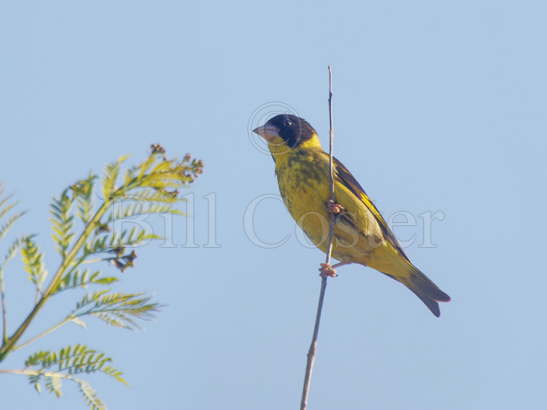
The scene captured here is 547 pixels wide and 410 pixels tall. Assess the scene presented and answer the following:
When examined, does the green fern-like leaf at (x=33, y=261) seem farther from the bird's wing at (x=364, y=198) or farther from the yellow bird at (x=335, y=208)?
the bird's wing at (x=364, y=198)

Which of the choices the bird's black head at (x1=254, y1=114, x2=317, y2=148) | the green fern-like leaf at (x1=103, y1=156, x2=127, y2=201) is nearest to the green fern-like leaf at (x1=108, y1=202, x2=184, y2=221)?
the green fern-like leaf at (x1=103, y1=156, x2=127, y2=201)

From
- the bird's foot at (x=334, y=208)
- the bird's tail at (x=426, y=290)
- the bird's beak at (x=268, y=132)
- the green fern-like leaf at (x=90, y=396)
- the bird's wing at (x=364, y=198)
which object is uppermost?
the bird's beak at (x=268, y=132)

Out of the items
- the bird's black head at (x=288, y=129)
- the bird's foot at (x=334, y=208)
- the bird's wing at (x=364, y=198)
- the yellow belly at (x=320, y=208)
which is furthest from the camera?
the bird's black head at (x=288, y=129)

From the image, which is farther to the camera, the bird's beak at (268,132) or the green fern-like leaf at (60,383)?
the bird's beak at (268,132)

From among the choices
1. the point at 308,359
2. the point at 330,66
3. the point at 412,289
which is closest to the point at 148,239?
the point at 308,359

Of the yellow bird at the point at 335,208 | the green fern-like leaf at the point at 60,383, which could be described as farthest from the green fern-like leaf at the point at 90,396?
the yellow bird at the point at 335,208

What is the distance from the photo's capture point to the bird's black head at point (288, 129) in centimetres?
608

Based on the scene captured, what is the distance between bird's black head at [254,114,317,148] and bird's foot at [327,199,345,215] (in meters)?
0.93

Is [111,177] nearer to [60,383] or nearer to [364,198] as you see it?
[60,383]

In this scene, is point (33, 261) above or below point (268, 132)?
below

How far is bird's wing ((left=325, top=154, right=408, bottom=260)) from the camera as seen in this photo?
5664 mm

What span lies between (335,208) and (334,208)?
0.02m

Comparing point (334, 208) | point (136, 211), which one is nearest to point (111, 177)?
point (136, 211)

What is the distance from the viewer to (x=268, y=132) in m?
6.15
